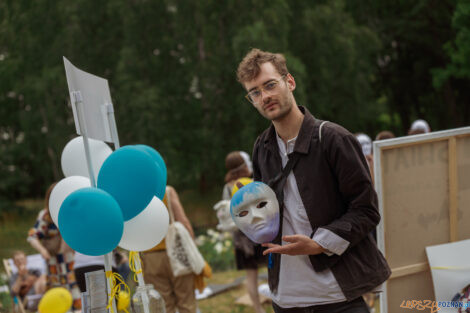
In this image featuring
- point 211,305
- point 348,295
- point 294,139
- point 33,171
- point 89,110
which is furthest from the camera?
point 33,171

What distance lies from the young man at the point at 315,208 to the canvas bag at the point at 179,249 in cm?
232

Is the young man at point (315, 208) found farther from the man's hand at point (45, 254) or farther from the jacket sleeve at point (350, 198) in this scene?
the man's hand at point (45, 254)

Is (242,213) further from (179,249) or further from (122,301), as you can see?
(179,249)

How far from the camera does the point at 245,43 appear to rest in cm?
1491

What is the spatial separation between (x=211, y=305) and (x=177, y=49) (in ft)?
41.1

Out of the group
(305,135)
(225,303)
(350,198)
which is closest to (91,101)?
(305,135)

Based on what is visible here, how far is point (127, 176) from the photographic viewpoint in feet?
8.57

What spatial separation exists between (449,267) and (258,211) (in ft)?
5.52

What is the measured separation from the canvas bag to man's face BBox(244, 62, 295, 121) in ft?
8.12

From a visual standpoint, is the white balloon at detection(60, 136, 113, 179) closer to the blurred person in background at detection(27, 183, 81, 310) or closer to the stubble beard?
the stubble beard

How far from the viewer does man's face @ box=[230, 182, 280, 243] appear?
2398mm

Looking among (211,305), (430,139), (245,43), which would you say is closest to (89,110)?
(430,139)

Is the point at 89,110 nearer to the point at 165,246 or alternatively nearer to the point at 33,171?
the point at 165,246

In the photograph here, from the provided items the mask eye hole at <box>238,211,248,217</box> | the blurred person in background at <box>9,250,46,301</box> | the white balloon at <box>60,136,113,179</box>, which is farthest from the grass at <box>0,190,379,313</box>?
the mask eye hole at <box>238,211,248,217</box>
